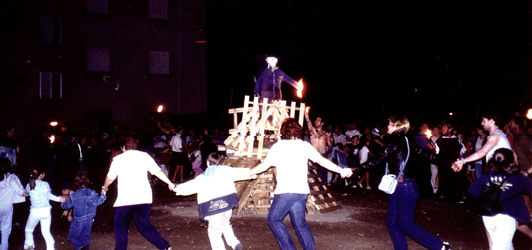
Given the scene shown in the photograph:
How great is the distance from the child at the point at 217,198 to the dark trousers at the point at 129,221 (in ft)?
2.36

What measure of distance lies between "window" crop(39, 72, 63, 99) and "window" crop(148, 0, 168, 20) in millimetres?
6535

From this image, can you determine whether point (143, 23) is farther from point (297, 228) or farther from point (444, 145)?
point (297, 228)

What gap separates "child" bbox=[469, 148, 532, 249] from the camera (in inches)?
208

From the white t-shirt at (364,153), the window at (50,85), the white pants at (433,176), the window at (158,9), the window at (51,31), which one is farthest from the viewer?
the window at (158,9)

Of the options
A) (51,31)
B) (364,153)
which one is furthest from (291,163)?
(51,31)

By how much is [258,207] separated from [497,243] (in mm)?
6100

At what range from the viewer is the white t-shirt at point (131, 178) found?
6.43 m

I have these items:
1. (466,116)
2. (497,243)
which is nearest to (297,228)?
(497,243)

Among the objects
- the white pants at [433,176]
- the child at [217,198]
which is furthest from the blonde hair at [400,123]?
the white pants at [433,176]

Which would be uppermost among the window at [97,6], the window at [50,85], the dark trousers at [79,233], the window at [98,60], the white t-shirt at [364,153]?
the window at [97,6]

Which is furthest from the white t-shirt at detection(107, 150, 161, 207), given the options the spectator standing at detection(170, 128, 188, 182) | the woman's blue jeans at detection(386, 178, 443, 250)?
the spectator standing at detection(170, 128, 188, 182)

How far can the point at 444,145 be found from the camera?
484 inches

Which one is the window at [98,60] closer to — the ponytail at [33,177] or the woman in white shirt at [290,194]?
the ponytail at [33,177]

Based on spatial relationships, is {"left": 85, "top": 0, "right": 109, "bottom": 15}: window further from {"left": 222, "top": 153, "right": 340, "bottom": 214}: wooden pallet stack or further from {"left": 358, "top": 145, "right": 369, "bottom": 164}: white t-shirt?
{"left": 222, "top": 153, "right": 340, "bottom": 214}: wooden pallet stack
